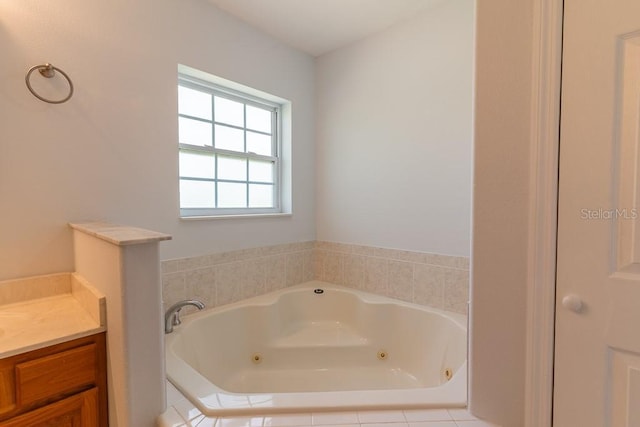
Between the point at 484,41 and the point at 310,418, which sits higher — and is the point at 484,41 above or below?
above

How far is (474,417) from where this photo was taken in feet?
3.33

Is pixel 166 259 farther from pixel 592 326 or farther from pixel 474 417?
pixel 592 326

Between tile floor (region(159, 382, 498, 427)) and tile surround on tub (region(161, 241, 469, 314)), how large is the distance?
891mm

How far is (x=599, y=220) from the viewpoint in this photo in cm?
84

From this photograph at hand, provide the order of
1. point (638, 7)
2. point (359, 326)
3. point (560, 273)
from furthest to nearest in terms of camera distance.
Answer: point (359, 326) → point (560, 273) → point (638, 7)

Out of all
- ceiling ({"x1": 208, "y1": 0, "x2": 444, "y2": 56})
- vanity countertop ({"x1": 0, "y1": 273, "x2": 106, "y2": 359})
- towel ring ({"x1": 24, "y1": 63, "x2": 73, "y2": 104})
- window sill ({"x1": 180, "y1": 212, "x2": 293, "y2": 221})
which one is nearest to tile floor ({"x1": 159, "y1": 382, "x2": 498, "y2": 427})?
vanity countertop ({"x1": 0, "y1": 273, "x2": 106, "y2": 359})

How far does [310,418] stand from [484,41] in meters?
1.36

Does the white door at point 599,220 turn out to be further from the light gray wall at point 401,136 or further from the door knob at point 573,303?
the light gray wall at point 401,136

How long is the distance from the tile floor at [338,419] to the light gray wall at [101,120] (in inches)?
38.9

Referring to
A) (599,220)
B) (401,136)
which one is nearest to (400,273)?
(401,136)

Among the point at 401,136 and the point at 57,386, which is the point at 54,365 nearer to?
the point at 57,386

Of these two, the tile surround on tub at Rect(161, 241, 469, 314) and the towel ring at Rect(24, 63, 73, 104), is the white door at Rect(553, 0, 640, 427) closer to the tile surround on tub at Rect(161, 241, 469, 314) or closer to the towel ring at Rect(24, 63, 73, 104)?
the tile surround on tub at Rect(161, 241, 469, 314)

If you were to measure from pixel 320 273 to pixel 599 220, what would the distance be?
80.8 inches

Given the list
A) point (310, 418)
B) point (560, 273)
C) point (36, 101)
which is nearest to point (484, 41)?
point (560, 273)
